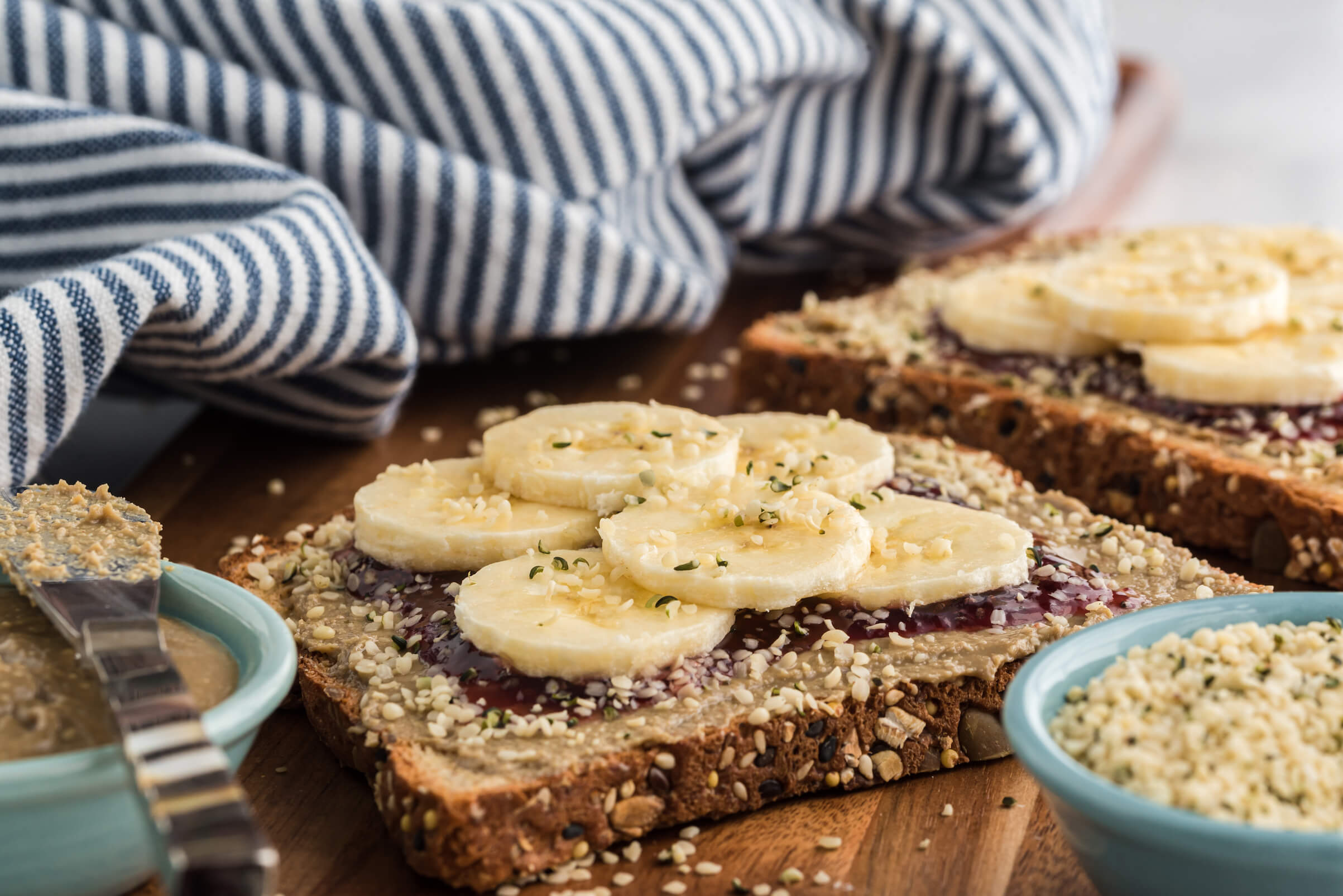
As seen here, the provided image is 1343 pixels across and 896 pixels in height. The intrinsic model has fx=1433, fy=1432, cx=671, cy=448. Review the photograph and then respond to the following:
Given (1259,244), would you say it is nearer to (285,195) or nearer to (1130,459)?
(1130,459)

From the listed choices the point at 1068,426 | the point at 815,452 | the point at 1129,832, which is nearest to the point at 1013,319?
the point at 1068,426

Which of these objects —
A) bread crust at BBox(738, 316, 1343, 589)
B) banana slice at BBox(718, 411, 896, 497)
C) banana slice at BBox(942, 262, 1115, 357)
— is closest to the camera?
banana slice at BBox(718, 411, 896, 497)

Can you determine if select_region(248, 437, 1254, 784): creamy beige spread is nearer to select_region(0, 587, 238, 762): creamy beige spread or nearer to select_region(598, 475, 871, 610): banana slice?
select_region(598, 475, 871, 610): banana slice

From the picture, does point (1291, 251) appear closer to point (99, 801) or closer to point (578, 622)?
point (578, 622)

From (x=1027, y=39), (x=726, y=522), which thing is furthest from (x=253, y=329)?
(x=1027, y=39)

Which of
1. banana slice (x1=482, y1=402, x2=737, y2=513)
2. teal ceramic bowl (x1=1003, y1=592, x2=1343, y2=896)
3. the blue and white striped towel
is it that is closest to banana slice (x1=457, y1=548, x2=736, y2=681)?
banana slice (x1=482, y1=402, x2=737, y2=513)

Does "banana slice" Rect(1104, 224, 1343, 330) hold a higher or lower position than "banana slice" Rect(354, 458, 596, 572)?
higher
